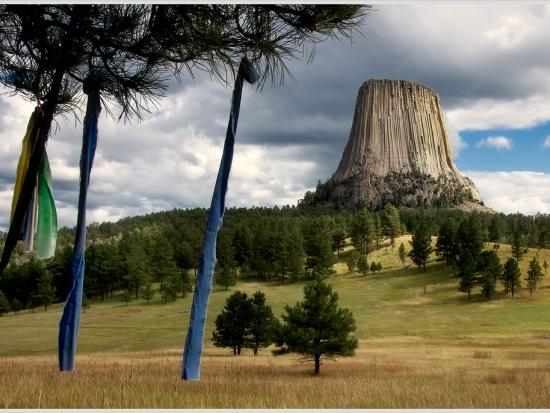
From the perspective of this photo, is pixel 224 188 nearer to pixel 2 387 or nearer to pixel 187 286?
pixel 2 387

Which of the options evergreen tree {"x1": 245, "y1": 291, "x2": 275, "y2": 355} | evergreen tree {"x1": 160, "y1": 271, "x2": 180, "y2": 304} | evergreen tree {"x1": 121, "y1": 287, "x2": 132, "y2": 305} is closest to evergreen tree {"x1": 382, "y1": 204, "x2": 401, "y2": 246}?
evergreen tree {"x1": 160, "y1": 271, "x2": 180, "y2": 304}

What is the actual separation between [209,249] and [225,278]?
70637 mm

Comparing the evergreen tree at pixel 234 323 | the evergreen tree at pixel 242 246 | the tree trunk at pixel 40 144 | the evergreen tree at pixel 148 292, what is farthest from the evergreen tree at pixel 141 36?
the evergreen tree at pixel 242 246

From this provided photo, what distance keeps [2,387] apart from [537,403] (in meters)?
6.38

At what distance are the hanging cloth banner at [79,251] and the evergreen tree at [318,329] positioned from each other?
1554 cm

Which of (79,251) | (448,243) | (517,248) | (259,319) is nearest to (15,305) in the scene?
(259,319)

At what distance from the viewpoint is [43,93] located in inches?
380

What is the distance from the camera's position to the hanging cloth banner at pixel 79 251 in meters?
9.37

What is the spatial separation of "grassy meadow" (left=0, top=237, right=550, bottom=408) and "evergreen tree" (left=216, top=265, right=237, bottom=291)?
4.72ft

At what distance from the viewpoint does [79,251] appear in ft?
31.0

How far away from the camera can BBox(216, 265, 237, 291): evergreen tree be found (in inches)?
3098

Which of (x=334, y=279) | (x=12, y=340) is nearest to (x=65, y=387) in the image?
(x=12, y=340)

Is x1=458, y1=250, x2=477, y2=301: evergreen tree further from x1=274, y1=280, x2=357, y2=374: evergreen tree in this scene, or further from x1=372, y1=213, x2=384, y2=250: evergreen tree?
x1=274, y1=280, x2=357, y2=374: evergreen tree

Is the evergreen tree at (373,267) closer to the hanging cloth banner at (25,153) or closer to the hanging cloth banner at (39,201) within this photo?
the hanging cloth banner at (39,201)
